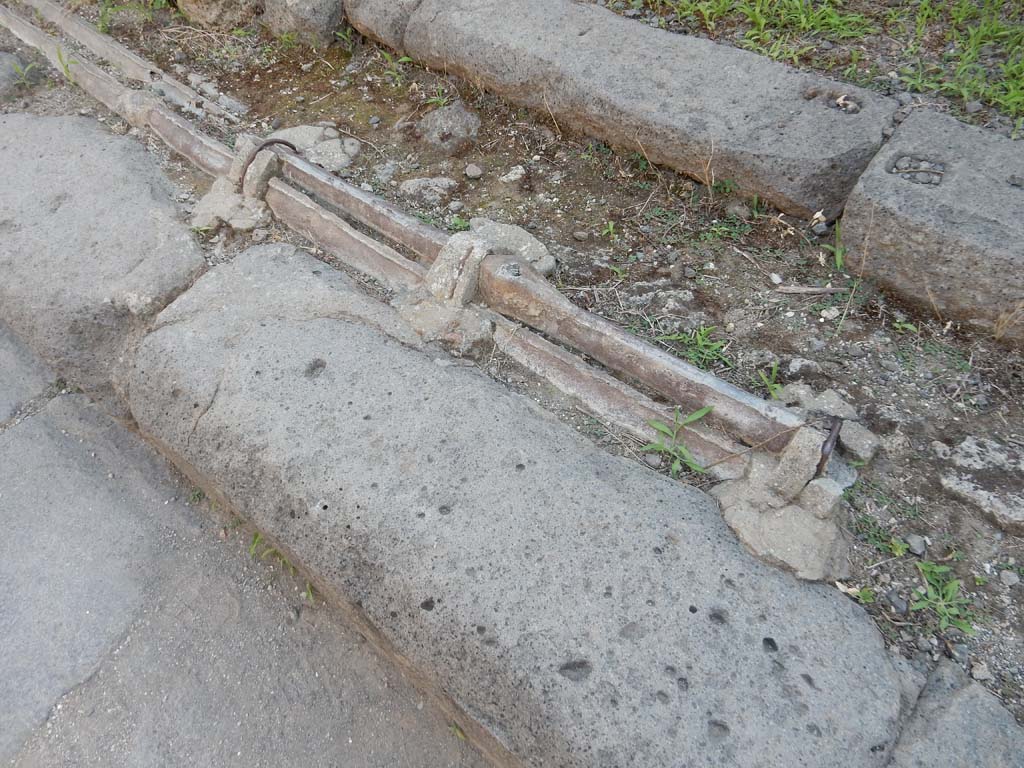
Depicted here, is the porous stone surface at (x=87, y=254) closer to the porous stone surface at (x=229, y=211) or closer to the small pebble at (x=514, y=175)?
the porous stone surface at (x=229, y=211)

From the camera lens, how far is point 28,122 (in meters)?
2.65

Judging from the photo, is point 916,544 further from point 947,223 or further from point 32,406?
point 32,406

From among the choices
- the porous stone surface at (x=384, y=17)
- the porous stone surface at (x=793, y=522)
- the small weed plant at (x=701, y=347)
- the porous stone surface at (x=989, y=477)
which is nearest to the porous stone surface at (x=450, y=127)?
the porous stone surface at (x=384, y=17)

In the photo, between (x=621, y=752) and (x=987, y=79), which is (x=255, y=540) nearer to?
(x=621, y=752)

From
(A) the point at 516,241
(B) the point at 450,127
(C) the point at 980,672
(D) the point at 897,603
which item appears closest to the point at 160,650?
(A) the point at 516,241

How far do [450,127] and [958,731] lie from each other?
2.32 m

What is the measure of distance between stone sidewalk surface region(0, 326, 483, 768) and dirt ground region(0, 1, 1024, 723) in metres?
0.77

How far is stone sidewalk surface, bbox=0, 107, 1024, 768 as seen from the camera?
3.87ft

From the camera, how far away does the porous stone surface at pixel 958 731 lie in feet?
3.75

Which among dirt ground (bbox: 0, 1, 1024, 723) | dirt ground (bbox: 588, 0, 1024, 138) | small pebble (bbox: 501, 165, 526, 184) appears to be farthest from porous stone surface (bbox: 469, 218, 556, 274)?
dirt ground (bbox: 588, 0, 1024, 138)

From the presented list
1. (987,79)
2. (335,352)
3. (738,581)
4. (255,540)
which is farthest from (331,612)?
(987,79)

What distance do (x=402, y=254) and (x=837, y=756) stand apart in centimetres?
159

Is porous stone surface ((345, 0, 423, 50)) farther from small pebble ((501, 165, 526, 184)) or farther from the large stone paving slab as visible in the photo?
the large stone paving slab

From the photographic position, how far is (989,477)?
1.53 meters
